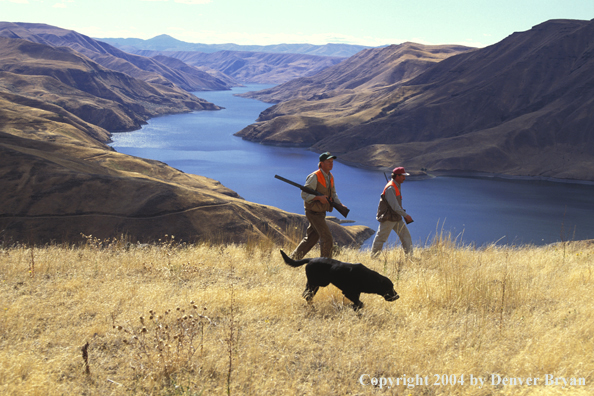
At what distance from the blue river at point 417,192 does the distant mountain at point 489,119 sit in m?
6.58

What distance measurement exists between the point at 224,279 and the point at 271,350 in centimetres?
241

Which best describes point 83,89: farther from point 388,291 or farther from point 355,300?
point 388,291

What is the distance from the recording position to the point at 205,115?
17412 cm

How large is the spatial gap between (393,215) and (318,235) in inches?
85.2

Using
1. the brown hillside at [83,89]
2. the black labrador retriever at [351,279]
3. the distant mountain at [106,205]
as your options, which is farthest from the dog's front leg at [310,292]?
the brown hillside at [83,89]

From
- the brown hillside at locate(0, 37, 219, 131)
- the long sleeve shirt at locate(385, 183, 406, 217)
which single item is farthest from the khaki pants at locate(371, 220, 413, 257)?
the brown hillside at locate(0, 37, 219, 131)

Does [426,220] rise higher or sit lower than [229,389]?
lower

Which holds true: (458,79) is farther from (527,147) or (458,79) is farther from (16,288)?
(16,288)

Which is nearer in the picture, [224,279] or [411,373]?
[411,373]

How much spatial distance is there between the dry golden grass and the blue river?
2312cm

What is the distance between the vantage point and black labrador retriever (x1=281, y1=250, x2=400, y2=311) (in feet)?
17.0

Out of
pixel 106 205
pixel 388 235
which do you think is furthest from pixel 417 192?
pixel 388 235

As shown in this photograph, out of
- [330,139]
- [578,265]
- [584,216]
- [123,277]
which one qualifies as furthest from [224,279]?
[330,139]

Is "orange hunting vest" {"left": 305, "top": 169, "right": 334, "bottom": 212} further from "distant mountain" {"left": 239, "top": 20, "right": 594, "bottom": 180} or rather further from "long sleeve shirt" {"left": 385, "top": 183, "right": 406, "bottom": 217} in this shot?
"distant mountain" {"left": 239, "top": 20, "right": 594, "bottom": 180}
